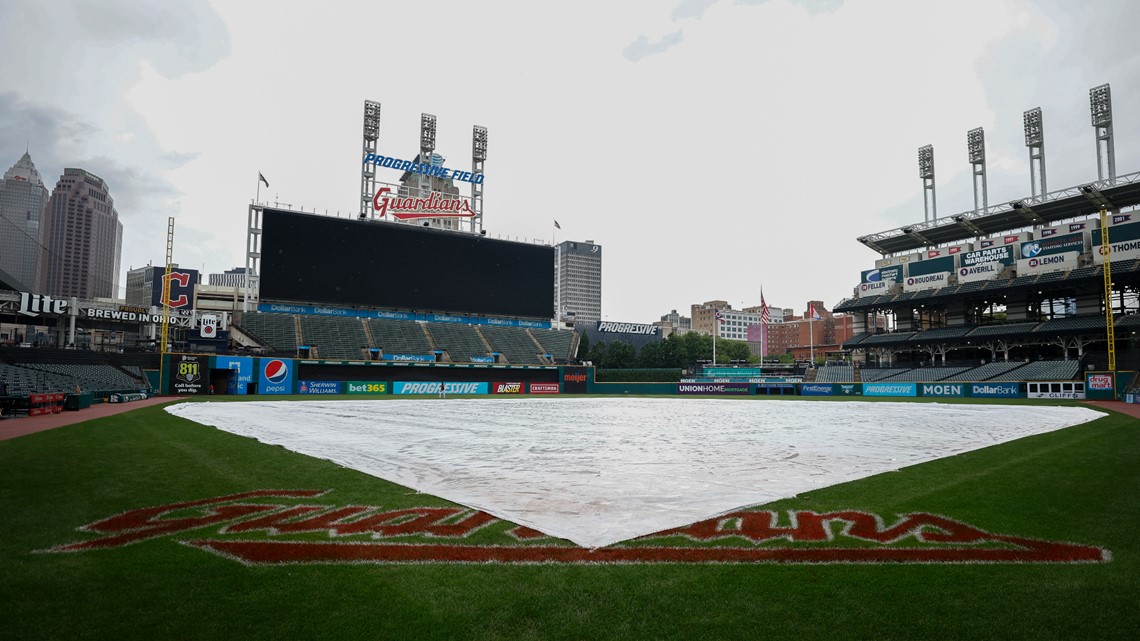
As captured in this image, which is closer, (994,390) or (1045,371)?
(994,390)

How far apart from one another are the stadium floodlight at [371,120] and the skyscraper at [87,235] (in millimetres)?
37644

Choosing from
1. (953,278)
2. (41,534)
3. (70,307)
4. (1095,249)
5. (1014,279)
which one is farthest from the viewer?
(953,278)

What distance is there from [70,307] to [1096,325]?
8319 cm

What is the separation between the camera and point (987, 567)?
220 inches

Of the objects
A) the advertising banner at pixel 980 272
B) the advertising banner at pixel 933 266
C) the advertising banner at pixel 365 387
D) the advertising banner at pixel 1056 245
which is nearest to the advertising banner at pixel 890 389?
the advertising banner at pixel 980 272

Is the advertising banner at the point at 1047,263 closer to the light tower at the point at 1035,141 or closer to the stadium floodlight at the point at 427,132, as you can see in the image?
the light tower at the point at 1035,141

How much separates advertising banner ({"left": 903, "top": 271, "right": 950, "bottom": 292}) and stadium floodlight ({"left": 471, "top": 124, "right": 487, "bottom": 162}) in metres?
53.2

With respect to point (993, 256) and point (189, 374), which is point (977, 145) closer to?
point (993, 256)

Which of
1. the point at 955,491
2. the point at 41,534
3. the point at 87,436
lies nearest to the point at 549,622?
the point at 41,534

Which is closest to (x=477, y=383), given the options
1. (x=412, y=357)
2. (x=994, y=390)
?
→ (x=412, y=357)

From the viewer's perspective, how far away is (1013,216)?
6500cm

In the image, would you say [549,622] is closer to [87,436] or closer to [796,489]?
[796,489]

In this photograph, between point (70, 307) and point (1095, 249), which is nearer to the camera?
point (70, 307)

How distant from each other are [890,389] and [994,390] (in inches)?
303
